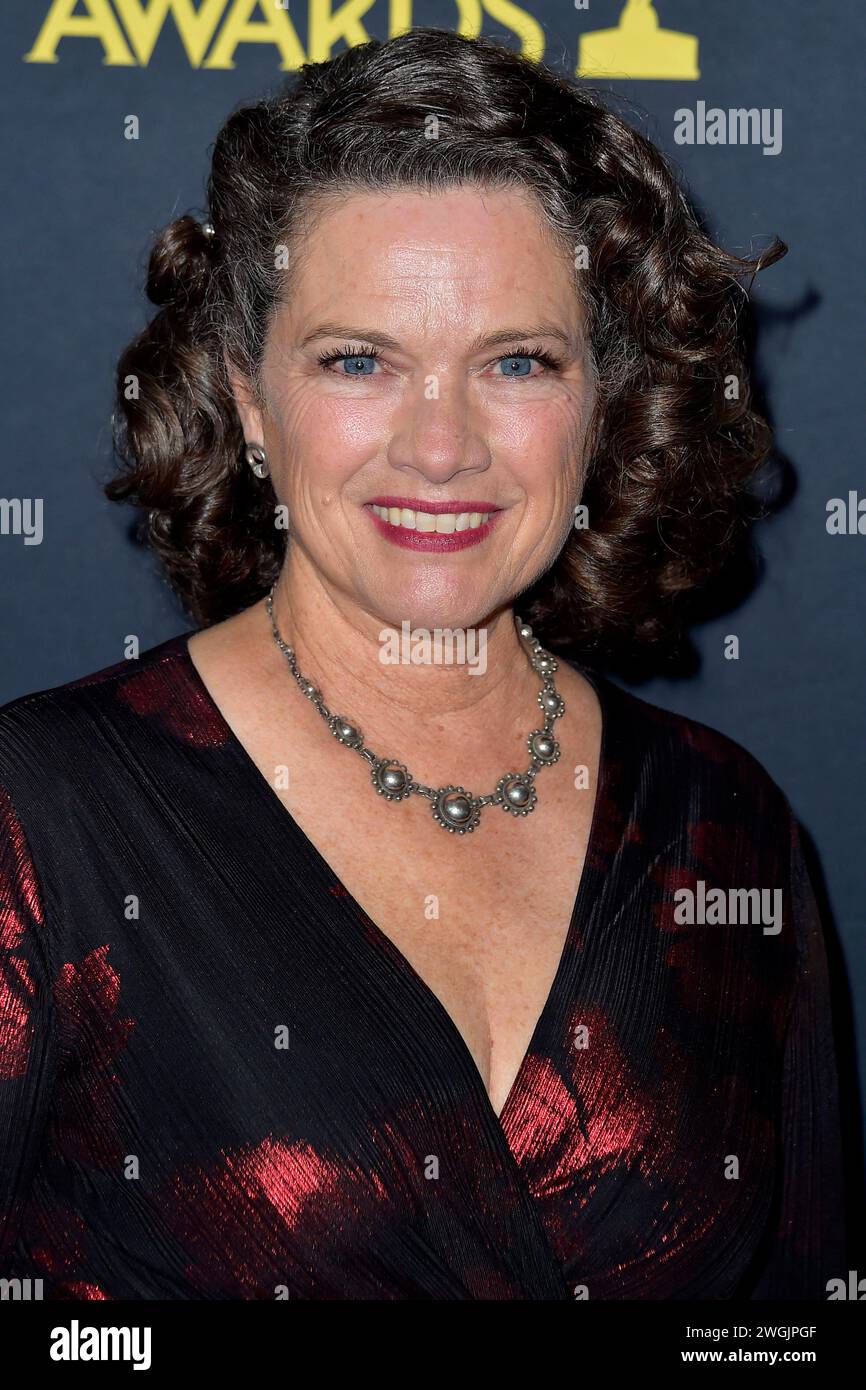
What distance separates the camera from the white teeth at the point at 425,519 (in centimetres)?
146

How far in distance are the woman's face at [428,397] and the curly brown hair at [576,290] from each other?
46 mm

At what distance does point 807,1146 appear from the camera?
1.69 metres

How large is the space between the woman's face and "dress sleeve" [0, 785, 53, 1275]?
414 millimetres

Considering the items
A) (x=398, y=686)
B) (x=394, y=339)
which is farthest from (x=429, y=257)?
(x=398, y=686)

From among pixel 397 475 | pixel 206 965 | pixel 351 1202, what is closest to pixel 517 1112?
pixel 351 1202

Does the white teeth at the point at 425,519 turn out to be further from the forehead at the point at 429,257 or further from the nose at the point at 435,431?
the forehead at the point at 429,257

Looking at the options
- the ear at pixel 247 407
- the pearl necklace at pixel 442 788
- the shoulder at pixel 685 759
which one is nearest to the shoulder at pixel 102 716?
the pearl necklace at pixel 442 788

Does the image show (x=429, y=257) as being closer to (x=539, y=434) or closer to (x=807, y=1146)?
(x=539, y=434)

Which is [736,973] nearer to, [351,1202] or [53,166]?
[351,1202]

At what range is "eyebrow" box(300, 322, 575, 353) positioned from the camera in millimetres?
1410

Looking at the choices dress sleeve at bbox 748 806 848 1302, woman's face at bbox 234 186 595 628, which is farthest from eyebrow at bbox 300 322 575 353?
dress sleeve at bbox 748 806 848 1302

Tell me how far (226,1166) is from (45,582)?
102cm

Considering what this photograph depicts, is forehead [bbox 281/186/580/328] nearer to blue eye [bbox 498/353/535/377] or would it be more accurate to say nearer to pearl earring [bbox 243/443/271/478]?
blue eye [bbox 498/353/535/377]

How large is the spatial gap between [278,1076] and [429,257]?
29.4 inches
